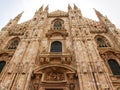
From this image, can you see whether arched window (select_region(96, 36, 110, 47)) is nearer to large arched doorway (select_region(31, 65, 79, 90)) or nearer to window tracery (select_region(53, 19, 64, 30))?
window tracery (select_region(53, 19, 64, 30))

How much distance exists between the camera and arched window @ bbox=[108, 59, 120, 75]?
12230mm

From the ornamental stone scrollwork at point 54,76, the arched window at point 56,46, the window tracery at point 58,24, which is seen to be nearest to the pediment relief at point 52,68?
the ornamental stone scrollwork at point 54,76

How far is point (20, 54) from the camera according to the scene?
41.8 ft

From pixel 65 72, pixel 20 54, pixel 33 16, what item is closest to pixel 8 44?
pixel 20 54

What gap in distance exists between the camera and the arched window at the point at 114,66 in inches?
482

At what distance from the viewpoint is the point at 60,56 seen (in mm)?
12672

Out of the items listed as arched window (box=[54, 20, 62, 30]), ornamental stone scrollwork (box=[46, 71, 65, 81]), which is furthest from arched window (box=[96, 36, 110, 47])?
ornamental stone scrollwork (box=[46, 71, 65, 81])

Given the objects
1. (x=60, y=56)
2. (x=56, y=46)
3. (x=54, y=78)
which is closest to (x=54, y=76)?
(x=54, y=78)

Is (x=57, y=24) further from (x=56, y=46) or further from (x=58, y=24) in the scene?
(x=56, y=46)

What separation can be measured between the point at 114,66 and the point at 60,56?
4.31 metres

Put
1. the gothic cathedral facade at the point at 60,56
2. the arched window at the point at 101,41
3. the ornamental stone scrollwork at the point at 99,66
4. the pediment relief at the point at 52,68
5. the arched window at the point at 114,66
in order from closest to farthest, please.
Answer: the gothic cathedral facade at the point at 60,56 → the ornamental stone scrollwork at the point at 99,66 → the pediment relief at the point at 52,68 → the arched window at the point at 114,66 → the arched window at the point at 101,41

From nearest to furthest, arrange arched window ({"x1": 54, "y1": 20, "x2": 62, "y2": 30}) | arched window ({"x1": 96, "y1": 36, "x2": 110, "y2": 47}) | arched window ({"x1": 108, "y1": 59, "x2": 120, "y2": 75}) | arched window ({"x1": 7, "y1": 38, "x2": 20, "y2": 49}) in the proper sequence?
arched window ({"x1": 108, "y1": 59, "x2": 120, "y2": 75}), arched window ({"x1": 96, "y1": 36, "x2": 110, "y2": 47}), arched window ({"x1": 7, "y1": 38, "x2": 20, "y2": 49}), arched window ({"x1": 54, "y1": 20, "x2": 62, "y2": 30})

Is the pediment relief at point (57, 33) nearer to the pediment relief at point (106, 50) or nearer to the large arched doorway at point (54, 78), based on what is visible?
the pediment relief at point (106, 50)

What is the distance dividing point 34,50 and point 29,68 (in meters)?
2.18
